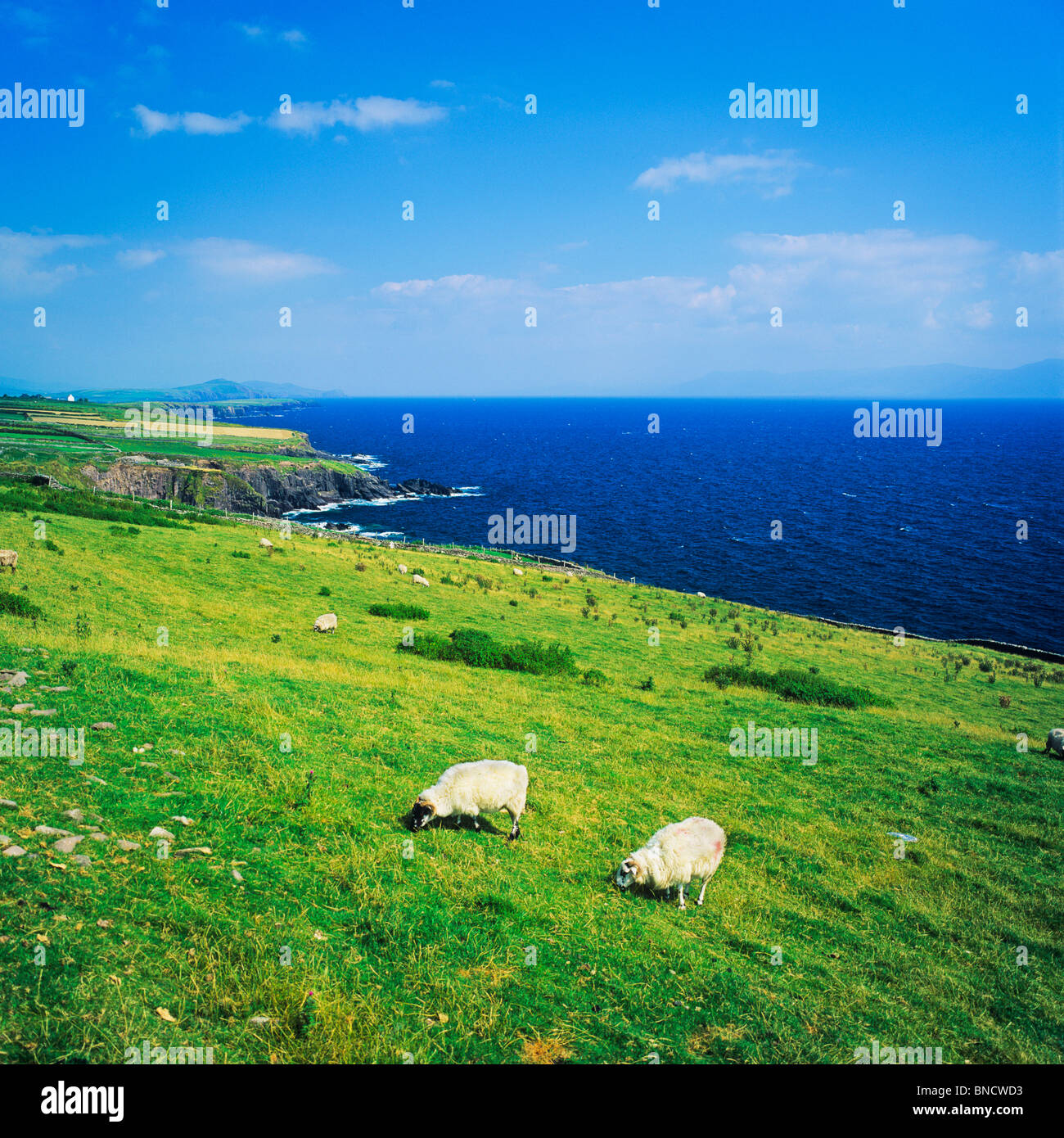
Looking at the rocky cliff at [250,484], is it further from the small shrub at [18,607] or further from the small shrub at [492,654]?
the small shrub at [492,654]

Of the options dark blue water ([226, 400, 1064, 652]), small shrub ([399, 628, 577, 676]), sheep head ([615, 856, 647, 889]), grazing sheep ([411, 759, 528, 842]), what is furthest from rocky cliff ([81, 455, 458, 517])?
sheep head ([615, 856, 647, 889])

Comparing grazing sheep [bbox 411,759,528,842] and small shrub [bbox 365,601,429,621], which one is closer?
grazing sheep [bbox 411,759,528,842]

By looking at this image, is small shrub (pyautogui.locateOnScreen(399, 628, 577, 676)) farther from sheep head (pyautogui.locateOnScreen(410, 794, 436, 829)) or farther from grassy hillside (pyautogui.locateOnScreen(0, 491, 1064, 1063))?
sheep head (pyautogui.locateOnScreen(410, 794, 436, 829))

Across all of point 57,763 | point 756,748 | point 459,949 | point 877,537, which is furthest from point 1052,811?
point 877,537

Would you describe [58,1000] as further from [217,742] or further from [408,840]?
[217,742]

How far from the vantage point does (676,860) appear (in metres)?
10.5

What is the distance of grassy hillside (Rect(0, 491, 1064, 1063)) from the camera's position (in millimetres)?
6805

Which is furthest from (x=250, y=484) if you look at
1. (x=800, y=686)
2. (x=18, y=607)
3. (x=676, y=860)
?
(x=676, y=860)

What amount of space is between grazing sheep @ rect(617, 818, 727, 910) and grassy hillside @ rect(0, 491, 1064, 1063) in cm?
38

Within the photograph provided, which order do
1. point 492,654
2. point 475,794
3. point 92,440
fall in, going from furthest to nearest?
point 92,440 < point 492,654 < point 475,794

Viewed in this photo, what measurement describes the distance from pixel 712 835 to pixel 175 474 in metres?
98.5

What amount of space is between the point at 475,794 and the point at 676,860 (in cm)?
372

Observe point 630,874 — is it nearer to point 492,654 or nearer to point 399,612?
point 492,654
